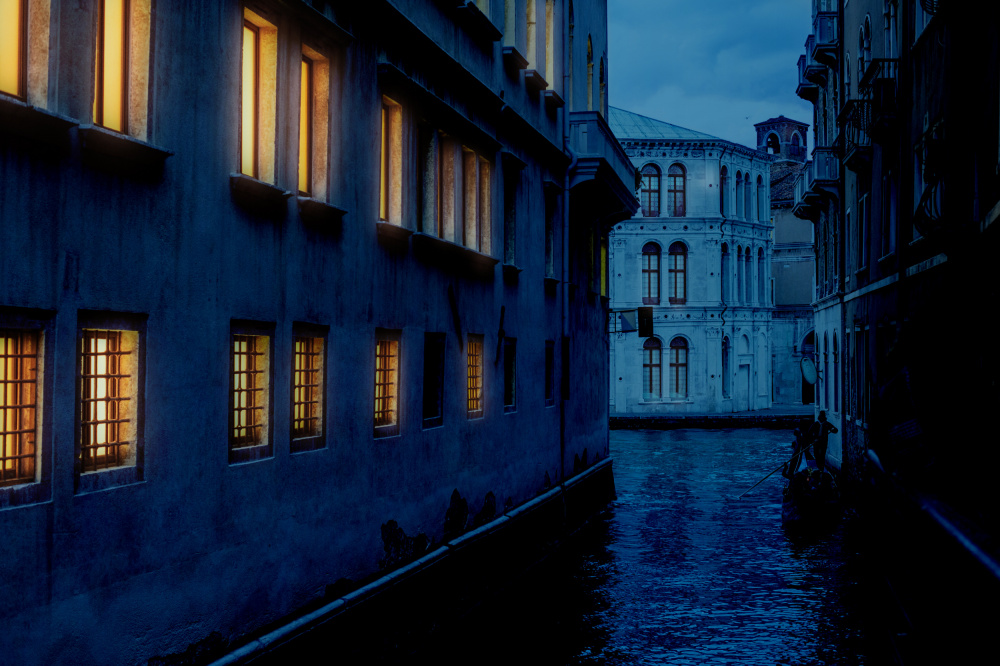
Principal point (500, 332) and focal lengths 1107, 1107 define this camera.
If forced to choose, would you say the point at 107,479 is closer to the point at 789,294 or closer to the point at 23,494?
the point at 23,494

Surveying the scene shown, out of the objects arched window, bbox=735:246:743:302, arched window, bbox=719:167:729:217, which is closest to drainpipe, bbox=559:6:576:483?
arched window, bbox=719:167:729:217

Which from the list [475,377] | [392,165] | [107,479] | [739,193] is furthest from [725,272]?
[107,479]

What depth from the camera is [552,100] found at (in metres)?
17.9

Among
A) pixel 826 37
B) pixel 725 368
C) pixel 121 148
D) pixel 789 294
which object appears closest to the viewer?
pixel 121 148

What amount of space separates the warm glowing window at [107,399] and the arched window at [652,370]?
45.7m

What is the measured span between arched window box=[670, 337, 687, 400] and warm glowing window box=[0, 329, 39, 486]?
1853 inches

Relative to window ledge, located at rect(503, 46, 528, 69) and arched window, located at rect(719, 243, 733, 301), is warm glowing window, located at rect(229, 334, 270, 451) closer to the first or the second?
window ledge, located at rect(503, 46, 528, 69)

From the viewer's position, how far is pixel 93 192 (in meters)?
6.48

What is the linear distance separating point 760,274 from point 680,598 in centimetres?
4361

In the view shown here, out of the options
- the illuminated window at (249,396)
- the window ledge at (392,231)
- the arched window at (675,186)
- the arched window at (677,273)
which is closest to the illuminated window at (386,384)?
the window ledge at (392,231)

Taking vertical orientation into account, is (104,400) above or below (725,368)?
below

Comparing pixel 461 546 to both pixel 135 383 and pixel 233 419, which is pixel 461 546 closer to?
pixel 233 419

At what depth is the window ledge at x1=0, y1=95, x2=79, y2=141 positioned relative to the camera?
18.9 ft

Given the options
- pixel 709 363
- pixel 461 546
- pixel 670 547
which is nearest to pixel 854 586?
pixel 670 547
